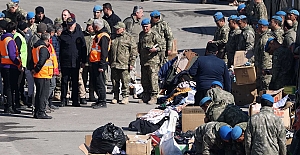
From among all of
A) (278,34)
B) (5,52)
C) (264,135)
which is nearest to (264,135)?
(264,135)

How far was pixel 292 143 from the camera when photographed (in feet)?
40.0

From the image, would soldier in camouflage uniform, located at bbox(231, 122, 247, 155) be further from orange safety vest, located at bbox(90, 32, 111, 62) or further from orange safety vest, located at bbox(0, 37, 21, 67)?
orange safety vest, located at bbox(0, 37, 21, 67)

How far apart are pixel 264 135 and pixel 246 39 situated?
8163 mm

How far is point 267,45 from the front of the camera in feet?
51.4

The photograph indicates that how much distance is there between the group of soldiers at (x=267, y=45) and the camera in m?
15.0

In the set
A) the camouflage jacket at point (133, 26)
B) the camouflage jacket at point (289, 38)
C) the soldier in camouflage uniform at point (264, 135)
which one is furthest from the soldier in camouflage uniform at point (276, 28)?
the soldier in camouflage uniform at point (264, 135)

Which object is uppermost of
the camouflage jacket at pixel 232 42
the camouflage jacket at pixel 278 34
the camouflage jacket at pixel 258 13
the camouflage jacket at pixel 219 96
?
the camouflage jacket at pixel 258 13

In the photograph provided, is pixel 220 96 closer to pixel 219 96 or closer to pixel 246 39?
pixel 219 96

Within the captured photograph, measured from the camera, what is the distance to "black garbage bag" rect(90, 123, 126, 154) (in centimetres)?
1320

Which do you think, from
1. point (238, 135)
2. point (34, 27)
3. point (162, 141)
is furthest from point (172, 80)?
point (238, 135)

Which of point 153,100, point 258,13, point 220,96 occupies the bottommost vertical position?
point 153,100

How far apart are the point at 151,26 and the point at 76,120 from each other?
352 cm

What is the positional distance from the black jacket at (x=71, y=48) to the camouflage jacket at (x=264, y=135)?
7.59m

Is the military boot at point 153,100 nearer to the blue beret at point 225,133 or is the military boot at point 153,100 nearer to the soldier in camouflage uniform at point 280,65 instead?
the soldier in camouflage uniform at point 280,65
